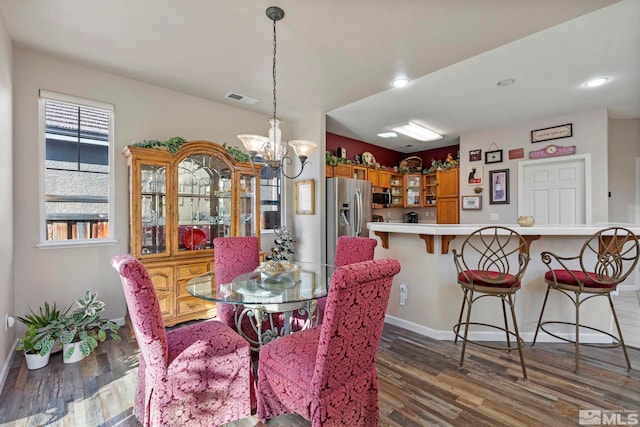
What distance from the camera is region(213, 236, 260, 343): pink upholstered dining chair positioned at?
2.56 metres

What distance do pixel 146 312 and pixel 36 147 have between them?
2478 millimetres

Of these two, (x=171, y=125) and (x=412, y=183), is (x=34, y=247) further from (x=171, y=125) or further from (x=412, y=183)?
(x=412, y=183)

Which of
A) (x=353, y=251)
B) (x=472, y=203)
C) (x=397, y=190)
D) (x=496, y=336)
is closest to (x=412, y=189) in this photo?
(x=397, y=190)

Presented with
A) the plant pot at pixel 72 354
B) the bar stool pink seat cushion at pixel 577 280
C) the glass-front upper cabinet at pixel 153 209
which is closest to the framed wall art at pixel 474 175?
the bar stool pink seat cushion at pixel 577 280

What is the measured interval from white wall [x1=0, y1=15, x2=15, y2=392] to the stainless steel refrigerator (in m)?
3.41

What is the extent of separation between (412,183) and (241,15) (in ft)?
17.1

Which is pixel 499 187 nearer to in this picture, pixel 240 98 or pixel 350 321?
Result: pixel 240 98

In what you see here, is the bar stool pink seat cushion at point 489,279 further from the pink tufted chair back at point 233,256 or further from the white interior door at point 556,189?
the white interior door at point 556,189

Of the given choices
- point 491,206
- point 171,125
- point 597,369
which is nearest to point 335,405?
point 597,369

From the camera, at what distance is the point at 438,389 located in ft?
6.63

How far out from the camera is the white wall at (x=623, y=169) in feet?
14.9

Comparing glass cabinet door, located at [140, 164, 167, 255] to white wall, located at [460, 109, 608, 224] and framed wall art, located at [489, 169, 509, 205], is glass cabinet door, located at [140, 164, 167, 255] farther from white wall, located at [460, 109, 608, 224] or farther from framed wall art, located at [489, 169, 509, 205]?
framed wall art, located at [489, 169, 509, 205]

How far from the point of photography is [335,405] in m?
1.39

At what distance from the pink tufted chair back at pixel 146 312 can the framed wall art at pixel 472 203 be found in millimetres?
5356
